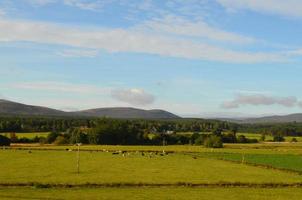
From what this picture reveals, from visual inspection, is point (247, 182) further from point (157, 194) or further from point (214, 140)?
point (214, 140)

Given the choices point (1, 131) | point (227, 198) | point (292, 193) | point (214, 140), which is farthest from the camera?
point (1, 131)

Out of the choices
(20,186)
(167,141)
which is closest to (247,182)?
(20,186)

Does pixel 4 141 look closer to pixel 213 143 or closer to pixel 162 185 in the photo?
pixel 213 143

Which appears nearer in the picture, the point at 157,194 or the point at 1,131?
the point at 157,194

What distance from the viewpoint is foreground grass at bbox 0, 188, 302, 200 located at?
3625 centimetres

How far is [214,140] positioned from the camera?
5812 inches

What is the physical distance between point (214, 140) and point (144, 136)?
3182cm

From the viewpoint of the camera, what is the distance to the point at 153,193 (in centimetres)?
3881

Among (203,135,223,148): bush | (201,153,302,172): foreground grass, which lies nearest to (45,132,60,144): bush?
(203,135,223,148): bush

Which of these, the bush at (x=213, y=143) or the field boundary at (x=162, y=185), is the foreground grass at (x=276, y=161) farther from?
the bush at (x=213, y=143)

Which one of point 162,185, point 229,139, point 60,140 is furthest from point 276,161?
point 229,139

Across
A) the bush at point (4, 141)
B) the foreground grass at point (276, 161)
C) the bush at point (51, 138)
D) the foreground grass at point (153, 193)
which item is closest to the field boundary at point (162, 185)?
the foreground grass at point (153, 193)

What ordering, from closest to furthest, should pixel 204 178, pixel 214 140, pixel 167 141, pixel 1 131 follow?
1. pixel 204 178
2. pixel 214 140
3. pixel 167 141
4. pixel 1 131

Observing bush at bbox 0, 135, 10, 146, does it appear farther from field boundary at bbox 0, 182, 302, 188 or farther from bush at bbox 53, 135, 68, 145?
field boundary at bbox 0, 182, 302, 188
